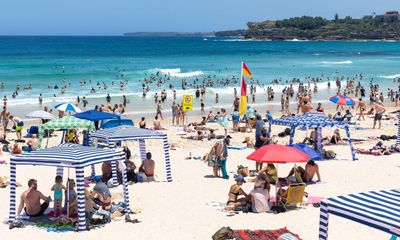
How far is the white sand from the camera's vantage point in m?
10.2

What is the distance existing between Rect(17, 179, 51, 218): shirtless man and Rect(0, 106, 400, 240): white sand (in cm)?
56

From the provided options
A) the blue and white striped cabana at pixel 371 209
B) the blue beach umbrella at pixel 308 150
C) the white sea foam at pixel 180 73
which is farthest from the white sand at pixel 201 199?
the white sea foam at pixel 180 73

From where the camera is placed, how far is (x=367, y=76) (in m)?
57.8

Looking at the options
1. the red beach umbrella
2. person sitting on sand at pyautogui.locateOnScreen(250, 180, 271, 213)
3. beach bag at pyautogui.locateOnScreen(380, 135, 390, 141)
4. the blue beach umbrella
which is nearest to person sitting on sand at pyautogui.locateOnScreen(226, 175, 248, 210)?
person sitting on sand at pyautogui.locateOnScreen(250, 180, 271, 213)

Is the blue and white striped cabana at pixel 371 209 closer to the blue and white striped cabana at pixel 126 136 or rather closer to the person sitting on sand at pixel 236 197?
the person sitting on sand at pixel 236 197

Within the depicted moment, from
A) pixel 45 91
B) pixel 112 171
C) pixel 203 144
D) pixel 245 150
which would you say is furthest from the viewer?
pixel 45 91

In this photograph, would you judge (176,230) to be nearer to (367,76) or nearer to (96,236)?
(96,236)

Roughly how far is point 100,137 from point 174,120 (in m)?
14.8

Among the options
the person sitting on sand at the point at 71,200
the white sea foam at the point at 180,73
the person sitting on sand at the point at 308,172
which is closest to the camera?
the person sitting on sand at the point at 71,200

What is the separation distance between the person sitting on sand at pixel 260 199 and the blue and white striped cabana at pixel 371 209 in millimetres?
3869

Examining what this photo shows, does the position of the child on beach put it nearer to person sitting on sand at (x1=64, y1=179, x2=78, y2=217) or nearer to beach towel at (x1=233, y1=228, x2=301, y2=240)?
person sitting on sand at (x1=64, y1=179, x2=78, y2=217)

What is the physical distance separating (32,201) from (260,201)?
4.16m

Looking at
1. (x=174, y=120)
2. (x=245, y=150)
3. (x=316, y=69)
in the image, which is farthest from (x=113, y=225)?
(x=316, y=69)

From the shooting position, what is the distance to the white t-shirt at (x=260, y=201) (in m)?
11.3
